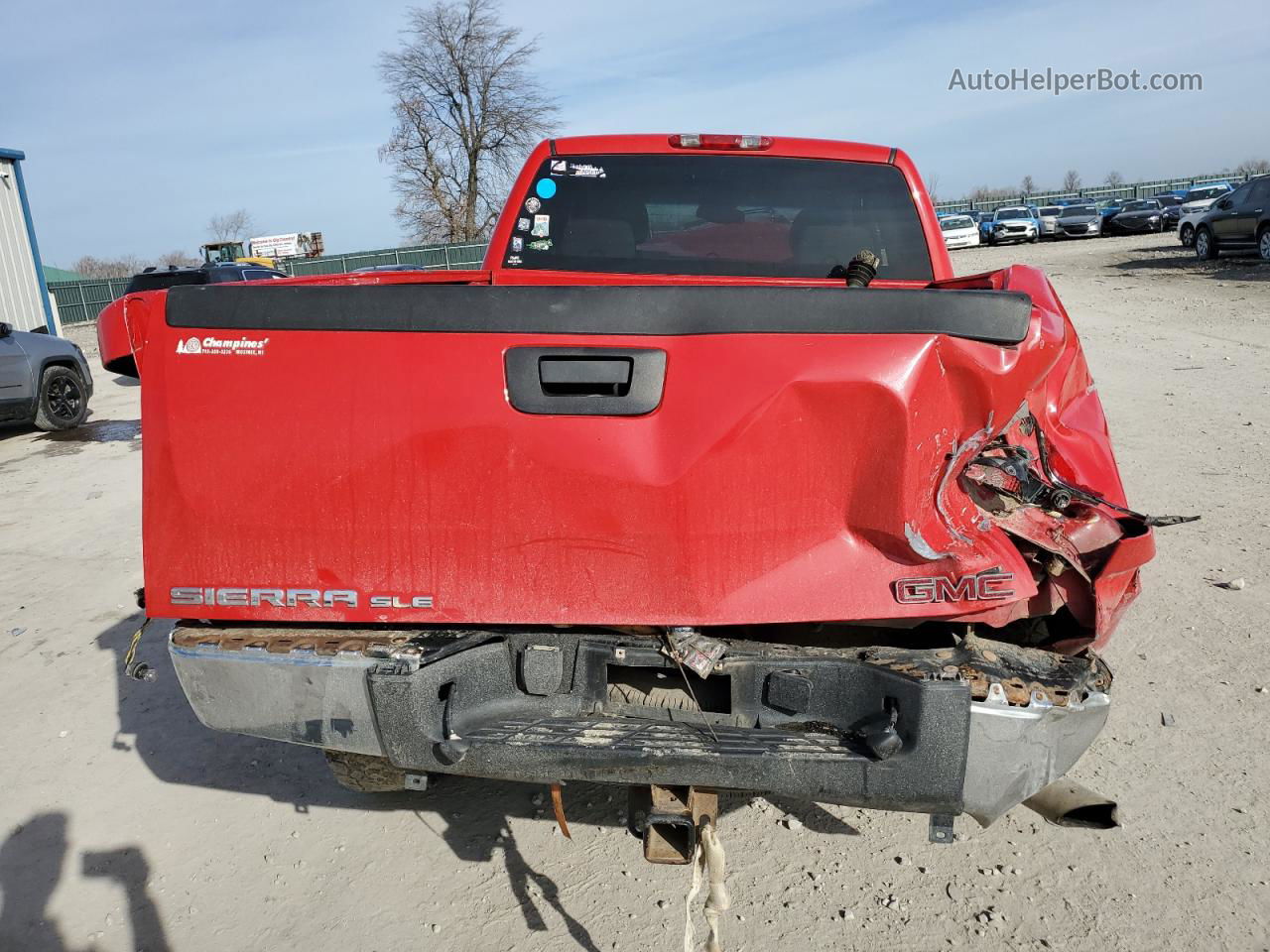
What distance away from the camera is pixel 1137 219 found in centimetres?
3378

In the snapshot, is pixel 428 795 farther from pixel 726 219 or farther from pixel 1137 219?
pixel 1137 219

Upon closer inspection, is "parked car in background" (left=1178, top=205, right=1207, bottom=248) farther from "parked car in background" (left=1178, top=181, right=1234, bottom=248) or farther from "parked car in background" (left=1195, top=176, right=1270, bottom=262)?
"parked car in background" (left=1195, top=176, right=1270, bottom=262)

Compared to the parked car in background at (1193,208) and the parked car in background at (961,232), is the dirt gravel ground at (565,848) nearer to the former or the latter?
the parked car in background at (1193,208)

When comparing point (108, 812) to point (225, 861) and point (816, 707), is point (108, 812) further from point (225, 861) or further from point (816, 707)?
point (816, 707)

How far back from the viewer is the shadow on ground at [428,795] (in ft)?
10.4

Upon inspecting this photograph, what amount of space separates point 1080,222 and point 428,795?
37.2 metres

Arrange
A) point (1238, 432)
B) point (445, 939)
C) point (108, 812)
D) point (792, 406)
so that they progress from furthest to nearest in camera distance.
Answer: point (1238, 432), point (108, 812), point (445, 939), point (792, 406)

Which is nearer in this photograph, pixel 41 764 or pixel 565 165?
pixel 41 764

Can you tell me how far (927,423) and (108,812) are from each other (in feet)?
10.6

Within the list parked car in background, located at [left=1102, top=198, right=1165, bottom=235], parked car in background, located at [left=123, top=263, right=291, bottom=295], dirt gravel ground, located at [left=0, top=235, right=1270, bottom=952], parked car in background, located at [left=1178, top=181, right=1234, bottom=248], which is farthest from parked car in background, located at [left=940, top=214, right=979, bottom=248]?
dirt gravel ground, located at [left=0, top=235, right=1270, bottom=952]

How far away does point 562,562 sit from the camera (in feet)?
7.88

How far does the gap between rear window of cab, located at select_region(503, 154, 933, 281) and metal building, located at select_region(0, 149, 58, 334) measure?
20.5 metres

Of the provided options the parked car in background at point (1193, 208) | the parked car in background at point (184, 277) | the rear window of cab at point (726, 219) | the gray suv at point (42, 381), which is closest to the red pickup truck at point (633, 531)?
the rear window of cab at point (726, 219)

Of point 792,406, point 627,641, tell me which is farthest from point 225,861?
point 792,406
